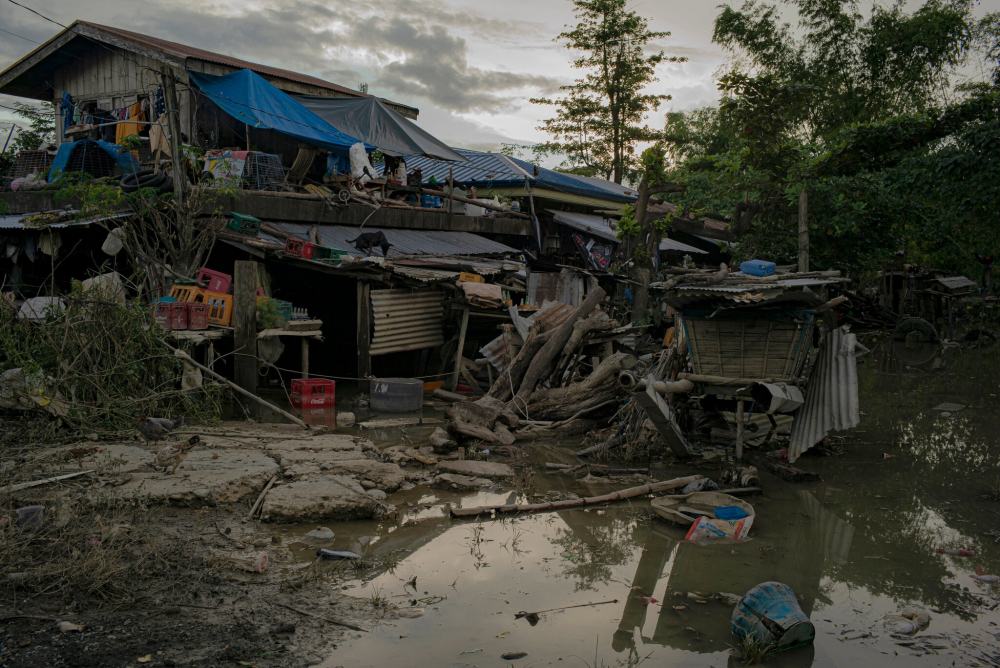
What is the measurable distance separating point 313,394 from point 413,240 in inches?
223

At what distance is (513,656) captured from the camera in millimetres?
4355

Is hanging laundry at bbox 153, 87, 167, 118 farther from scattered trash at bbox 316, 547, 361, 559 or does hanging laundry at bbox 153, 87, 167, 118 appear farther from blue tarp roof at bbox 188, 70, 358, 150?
scattered trash at bbox 316, 547, 361, 559

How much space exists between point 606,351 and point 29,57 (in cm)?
1369

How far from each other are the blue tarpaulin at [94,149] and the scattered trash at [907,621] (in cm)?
1288

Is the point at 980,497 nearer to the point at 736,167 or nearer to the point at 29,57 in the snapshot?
the point at 736,167

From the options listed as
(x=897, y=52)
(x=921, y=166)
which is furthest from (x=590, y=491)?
(x=897, y=52)

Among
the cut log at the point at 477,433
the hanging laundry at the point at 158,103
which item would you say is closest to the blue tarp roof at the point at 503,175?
the hanging laundry at the point at 158,103

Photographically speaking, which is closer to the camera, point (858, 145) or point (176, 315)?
point (176, 315)

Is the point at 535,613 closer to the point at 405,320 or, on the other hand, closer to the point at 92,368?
the point at 92,368

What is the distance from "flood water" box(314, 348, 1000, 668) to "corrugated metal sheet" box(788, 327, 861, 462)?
1.63 feet

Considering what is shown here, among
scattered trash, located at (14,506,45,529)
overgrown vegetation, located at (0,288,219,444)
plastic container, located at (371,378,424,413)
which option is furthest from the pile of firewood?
scattered trash, located at (14,506,45,529)

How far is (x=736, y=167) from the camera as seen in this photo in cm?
1527

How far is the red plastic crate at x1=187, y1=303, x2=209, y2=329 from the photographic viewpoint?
33.7 feet

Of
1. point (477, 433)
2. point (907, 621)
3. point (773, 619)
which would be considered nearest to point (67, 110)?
point (477, 433)
